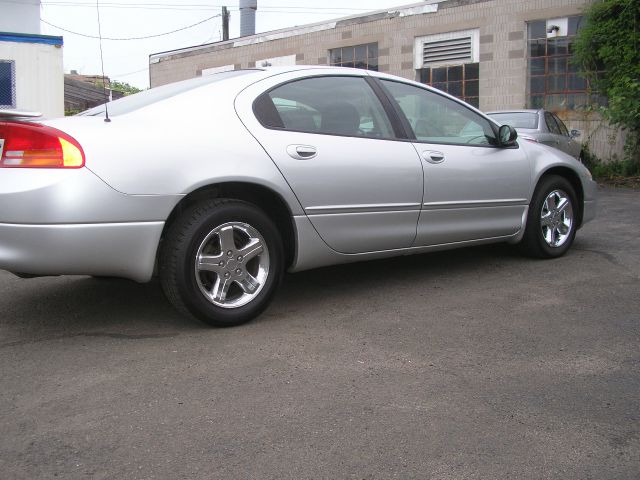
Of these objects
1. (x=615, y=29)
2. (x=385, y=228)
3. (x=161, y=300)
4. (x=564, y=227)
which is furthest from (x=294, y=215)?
(x=615, y=29)

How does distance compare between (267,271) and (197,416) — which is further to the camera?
(267,271)

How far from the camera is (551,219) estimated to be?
17.3ft

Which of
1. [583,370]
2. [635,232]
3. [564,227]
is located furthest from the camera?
[635,232]

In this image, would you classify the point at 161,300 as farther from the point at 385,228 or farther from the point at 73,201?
the point at 385,228

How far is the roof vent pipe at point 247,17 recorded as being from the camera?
28.7 m

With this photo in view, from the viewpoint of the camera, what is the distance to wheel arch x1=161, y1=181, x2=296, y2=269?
3443mm

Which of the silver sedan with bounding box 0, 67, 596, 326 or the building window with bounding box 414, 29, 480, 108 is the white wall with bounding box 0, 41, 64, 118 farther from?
the silver sedan with bounding box 0, 67, 596, 326

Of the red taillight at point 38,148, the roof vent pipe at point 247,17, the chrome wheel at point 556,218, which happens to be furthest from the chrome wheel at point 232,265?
the roof vent pipe at point 247,17

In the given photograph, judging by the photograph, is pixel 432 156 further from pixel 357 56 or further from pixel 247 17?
pixel 247 17

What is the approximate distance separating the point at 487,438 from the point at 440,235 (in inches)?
91.3

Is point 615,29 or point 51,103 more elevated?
point 615,29

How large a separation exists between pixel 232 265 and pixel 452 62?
Result: 12.1 metres

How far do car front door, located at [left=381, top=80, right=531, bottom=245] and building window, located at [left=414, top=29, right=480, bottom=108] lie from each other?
976 cm

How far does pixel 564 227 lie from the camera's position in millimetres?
5383
